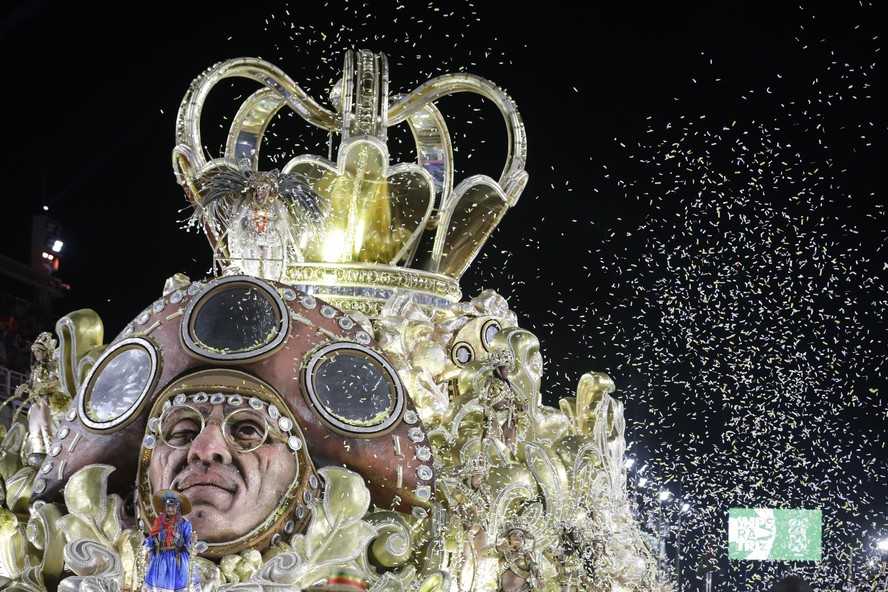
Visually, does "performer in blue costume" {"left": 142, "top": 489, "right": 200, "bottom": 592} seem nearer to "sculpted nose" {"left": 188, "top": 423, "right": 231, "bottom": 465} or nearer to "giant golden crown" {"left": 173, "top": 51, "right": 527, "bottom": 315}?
"sculpted nose" {"left": 188, "top": 423, "right": 231, "bottom": 465}

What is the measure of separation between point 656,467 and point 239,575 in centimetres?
1279

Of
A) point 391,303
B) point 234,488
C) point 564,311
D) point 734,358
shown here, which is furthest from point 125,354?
point 564,311

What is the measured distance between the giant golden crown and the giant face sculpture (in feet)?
4.77

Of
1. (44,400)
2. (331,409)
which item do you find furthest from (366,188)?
(44,400)

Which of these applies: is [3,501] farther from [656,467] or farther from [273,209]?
[656,467]

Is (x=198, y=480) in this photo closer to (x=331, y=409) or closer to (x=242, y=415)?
(x=242, y=415)

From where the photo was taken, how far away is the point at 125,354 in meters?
9.12

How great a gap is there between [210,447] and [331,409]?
990mm

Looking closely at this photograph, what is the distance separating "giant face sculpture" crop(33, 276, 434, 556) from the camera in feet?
27.5

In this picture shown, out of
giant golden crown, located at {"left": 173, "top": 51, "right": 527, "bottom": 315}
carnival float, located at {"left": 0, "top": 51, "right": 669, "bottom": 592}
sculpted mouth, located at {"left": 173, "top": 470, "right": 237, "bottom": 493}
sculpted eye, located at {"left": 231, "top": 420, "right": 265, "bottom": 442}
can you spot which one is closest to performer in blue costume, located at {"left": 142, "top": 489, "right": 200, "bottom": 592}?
carnival float, located at {"left": 0, "top": 51, "right": 669, "bottom": 592}

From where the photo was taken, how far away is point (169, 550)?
25.1 feet

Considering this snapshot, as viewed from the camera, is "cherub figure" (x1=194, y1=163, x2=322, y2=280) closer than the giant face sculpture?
No

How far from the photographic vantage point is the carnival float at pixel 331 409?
8461mm

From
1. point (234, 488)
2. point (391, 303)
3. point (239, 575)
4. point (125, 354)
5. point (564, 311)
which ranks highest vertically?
point (564, 311)
